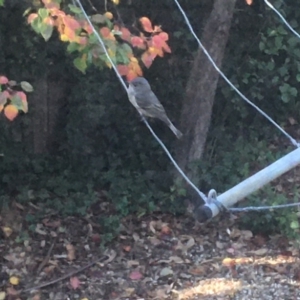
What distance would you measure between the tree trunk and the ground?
0.59 meters

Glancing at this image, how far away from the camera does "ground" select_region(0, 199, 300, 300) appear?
4.72 m

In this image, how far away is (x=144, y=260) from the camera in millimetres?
5066

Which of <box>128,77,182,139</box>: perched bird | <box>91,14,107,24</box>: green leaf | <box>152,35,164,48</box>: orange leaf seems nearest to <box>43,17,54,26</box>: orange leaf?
<box>91,14,107,24</box>: green leaf

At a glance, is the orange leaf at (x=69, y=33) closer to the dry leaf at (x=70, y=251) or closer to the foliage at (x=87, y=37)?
the foliage at (x=87, y=37)

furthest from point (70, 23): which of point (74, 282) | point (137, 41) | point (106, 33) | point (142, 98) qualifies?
point (74, 282)

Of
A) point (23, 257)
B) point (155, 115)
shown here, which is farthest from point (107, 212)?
point (155, 115)

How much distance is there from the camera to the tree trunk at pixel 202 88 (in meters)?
5.32

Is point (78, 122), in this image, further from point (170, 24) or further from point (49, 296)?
point (49, 296)

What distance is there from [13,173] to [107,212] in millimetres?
907

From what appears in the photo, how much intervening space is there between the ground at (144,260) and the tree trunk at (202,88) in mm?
595

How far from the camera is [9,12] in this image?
551 cm

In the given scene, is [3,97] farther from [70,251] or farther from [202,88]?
[202,88]

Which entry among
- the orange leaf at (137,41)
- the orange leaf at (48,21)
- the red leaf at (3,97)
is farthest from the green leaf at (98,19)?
the red leaf at (3,97)

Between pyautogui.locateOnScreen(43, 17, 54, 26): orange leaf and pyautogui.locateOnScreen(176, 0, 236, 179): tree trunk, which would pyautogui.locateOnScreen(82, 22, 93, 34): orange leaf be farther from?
pyautogui.locateOnScreen(176, 0, 236, 179): tree trunk
